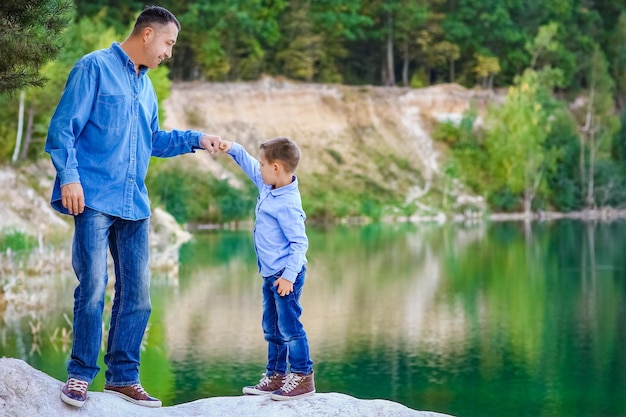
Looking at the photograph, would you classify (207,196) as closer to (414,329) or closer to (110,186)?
(414,329)

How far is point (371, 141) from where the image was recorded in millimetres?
61938

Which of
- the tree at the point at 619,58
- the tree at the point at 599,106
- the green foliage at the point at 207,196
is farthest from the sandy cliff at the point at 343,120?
the tree at the point at 619,58

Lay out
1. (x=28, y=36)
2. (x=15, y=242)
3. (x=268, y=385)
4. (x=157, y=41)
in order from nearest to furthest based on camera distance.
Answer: (x=157, y=41), (x=268, y=385), (x=28, y=36), (x=15, y=242)

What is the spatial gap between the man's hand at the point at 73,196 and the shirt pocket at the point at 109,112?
1.47 ft

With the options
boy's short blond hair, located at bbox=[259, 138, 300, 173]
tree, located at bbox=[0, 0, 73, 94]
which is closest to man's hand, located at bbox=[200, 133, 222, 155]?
boy's short blond hair, located at bbox=[259, 138, 300, 173]

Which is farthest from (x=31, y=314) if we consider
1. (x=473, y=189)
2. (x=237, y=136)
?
(x=473, y=189)

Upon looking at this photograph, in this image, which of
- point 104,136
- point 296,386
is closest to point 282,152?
point 104,136

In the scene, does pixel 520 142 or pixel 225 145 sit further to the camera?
pixel 520 142

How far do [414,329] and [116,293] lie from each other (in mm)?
14127

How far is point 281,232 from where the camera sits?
699 cm

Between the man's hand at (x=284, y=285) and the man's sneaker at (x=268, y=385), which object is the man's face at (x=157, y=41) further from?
the man's sneaker at (x=268, y=385)

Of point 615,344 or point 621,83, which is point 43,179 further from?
point 621,83

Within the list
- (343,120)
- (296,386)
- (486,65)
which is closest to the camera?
(296,386)

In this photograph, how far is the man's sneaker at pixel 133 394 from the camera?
6.53 meters
